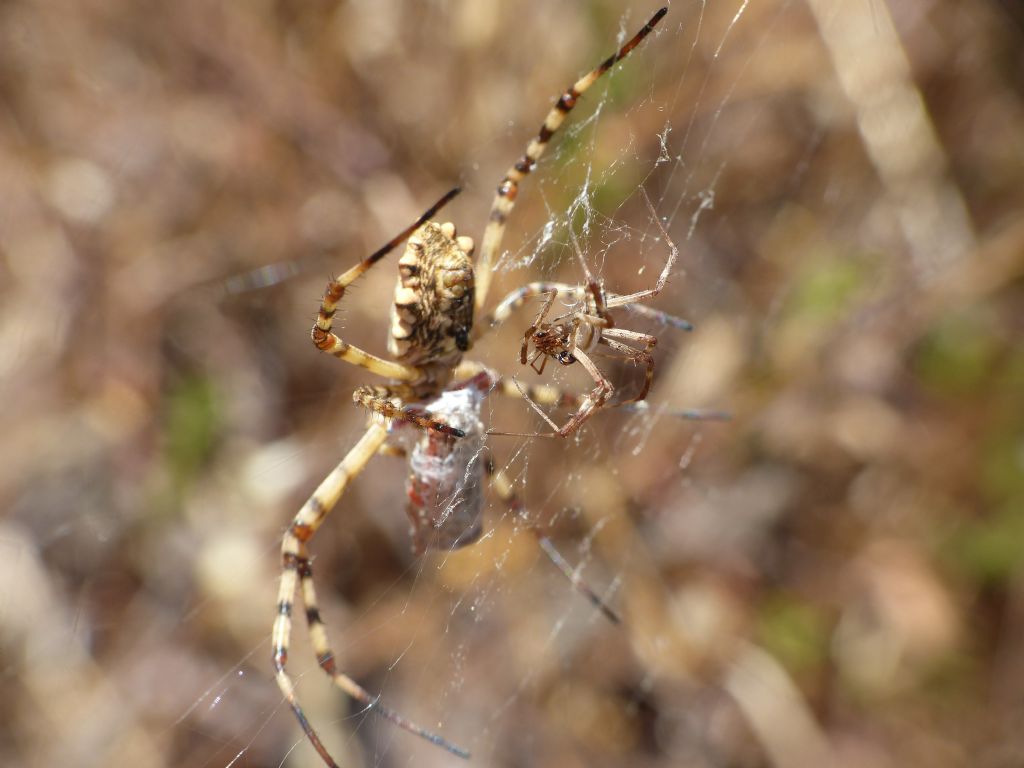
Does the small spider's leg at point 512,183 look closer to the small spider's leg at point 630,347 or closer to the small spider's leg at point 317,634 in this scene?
the small spider's leg at point 630,347

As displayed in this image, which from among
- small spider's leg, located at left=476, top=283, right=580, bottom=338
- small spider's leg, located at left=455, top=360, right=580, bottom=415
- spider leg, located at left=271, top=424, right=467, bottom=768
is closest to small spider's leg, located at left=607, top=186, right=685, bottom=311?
small spider's leg, located at left=455, top=360, right=580, bottom=415

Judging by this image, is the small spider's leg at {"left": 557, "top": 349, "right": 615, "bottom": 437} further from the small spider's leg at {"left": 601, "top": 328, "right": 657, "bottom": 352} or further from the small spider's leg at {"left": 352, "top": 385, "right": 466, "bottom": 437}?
A: the small spider's leg at {"left": 352, "top": 385, "right": 466, "bottom": 437}

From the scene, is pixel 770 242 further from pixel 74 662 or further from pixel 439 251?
pixel 74 662

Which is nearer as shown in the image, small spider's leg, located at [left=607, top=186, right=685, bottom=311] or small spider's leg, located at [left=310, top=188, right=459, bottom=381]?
small spider's leg, located at [left=310, top=188, right=459, bottom=381]

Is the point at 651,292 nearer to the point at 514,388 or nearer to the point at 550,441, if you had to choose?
the point at 514,388

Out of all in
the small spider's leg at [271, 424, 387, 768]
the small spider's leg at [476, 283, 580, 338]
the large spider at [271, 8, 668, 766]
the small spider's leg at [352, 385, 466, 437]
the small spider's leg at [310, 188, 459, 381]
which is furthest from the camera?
the small spider's leg at [476, 283, 580, 338]

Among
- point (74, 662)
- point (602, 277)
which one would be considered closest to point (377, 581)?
point (74, 662)

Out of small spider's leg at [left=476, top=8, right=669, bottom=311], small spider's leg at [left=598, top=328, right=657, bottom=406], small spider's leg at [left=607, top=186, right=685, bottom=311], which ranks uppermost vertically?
small spider's leg at [left=476, top=8, right=669, bottom=311]

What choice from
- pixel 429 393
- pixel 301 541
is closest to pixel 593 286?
pixel 429 393

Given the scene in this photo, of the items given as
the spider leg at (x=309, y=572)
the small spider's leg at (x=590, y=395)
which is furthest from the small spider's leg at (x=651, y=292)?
the spider leg at (x=309, y=572)
